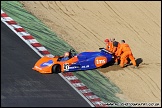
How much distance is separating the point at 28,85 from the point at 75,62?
246cm

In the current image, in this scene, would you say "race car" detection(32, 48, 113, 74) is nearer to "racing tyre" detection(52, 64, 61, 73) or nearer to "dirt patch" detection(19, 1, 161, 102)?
"racing tyre" detection(52, 64, 61, 73)

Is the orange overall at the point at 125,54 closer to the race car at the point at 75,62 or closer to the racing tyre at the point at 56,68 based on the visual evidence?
the race car at the point at 75,62

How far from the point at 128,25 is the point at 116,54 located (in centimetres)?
409

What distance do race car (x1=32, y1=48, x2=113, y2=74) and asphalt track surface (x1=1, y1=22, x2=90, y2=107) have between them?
26 centimetres

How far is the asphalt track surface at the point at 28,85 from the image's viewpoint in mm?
17719

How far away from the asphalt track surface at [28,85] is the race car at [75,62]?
258 mm

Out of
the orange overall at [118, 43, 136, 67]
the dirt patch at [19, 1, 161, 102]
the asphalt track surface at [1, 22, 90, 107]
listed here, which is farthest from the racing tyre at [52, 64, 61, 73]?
the orange overall at [118, 43, 136, 67]

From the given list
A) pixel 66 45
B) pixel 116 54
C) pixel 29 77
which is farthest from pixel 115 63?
pixel 29 77

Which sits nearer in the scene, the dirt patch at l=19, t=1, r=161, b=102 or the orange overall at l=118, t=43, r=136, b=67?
the dirt patch at l=19, t=1, r=161, b=102

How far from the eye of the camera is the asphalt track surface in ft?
58.1

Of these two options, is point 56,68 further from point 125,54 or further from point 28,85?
point 125,54

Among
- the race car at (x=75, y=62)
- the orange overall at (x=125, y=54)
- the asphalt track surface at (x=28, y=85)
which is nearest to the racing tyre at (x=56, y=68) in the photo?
the race car at (x=75, y=62)

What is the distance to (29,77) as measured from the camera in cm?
1931

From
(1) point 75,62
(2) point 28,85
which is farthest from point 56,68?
(2) point 28,85
